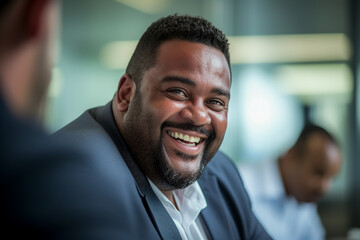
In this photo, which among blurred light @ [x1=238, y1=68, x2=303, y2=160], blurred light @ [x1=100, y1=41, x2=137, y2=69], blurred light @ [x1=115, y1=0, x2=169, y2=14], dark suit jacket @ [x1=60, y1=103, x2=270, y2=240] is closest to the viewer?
dark suit jacket @ [x1=60, y1=103, x2=270, y2=240]

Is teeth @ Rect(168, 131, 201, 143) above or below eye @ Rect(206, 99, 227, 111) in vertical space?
below

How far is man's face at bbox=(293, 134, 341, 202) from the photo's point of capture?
266 centimetres

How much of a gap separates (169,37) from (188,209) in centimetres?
50

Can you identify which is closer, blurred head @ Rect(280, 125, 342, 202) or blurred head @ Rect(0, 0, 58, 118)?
blurred head @ Rect(0, 0, 58, 118)

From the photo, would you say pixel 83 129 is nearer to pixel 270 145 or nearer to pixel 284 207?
pixel 284 207

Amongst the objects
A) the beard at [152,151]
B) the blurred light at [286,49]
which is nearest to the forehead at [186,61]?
the beard at [152,151]

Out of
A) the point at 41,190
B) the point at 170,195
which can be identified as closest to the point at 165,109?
the point at 170,195

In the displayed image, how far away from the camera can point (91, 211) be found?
0.56m

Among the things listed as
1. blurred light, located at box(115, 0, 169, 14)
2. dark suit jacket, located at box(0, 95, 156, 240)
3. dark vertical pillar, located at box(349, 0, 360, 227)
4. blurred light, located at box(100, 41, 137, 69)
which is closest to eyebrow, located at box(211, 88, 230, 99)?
dark suit jacket, located at box(0, 95, 156, 240)

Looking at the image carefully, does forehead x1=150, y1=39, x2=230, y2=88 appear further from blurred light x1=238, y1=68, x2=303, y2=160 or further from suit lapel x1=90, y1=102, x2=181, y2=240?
blurred light x1=238, y1=68, x2=303, y2=160

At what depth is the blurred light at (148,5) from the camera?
3.24m

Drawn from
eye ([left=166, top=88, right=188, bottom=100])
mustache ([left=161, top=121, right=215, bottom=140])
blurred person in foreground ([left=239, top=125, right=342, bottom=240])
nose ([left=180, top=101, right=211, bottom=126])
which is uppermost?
eye ([left=166, top=88, right=188, bottom=100])

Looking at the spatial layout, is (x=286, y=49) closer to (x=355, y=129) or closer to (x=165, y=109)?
(x=355, y=129)

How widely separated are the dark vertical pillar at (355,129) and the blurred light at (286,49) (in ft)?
0.51
